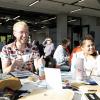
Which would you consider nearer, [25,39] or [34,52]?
[25,39]

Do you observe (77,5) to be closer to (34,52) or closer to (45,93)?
(34,52)

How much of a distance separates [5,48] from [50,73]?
1.33 m

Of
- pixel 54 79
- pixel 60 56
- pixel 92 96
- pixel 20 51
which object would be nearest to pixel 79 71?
pixel 54 79

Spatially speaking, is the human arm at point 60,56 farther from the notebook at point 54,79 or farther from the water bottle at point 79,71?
the notebook at point 54,79

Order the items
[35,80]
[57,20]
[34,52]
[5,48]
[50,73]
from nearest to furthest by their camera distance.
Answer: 1. [50,73]
2. [35,80]
3. [5,48]
4. [34,52]
5. [57,20]

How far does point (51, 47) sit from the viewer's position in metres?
8.70

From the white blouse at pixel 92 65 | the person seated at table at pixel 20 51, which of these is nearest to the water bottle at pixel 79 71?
the white blouse at pixel 92 65

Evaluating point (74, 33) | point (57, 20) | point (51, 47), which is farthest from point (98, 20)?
point (51, 47)

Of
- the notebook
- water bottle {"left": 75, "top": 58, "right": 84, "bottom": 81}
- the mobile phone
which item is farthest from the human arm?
the mobile phone

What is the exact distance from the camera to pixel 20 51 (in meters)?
3.06

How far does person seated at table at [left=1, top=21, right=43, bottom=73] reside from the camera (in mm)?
2910

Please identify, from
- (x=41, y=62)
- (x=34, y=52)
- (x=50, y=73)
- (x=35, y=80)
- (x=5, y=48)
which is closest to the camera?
(x=50, y=73)

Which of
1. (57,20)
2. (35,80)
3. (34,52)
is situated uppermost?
(57,20)

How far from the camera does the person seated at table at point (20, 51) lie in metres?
2.91
